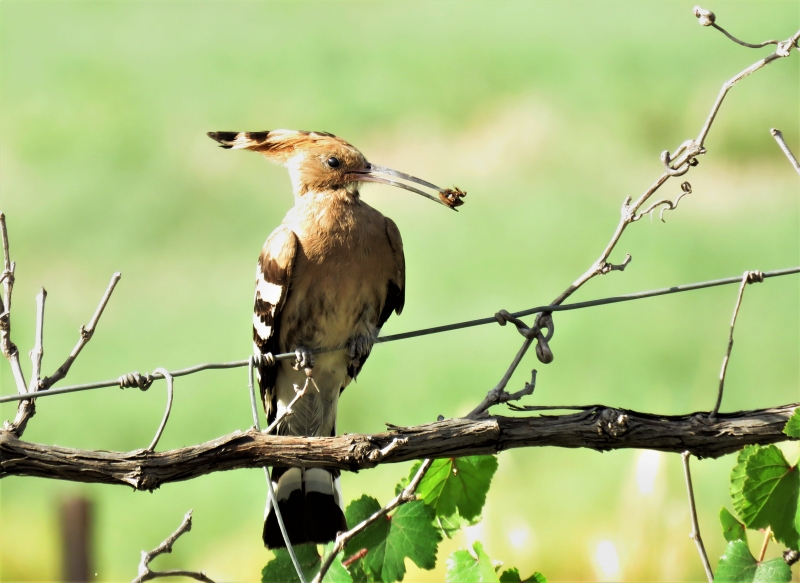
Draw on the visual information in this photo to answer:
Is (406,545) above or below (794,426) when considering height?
below

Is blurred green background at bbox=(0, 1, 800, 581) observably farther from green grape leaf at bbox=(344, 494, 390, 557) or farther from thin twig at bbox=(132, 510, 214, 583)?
thin twig at bbox=(132, 510, 214, 583)

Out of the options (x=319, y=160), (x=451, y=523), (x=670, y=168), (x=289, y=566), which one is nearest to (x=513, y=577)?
(x=451, y=523)

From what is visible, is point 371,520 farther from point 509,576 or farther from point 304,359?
point 304,359

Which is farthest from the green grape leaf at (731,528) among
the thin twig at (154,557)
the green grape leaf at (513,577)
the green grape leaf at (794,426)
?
the thin twig at (154,557)

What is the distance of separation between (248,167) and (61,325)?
6.83ft

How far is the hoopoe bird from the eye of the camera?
2.18 metres

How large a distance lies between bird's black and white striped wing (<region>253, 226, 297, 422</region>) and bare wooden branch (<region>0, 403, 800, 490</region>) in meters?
0.81

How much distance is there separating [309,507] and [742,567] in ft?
3.31

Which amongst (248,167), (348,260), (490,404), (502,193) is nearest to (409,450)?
(490,404)

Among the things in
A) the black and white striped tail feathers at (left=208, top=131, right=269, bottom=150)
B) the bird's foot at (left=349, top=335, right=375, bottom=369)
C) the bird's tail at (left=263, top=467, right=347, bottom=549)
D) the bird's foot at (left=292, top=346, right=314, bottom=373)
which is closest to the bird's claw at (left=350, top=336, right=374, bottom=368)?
the bird's foot at (left=349, top=335, right=375, bottom=369)

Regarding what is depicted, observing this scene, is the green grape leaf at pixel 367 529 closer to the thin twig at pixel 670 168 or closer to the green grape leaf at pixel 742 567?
A: the thin twig at pixel 670 168

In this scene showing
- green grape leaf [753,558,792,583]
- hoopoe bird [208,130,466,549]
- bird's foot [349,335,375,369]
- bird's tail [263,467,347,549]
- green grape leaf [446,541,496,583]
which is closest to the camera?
green grape leaf [753,558,792,583]

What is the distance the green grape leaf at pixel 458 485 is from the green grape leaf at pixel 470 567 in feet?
0.38

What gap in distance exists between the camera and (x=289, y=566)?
1.74 m
